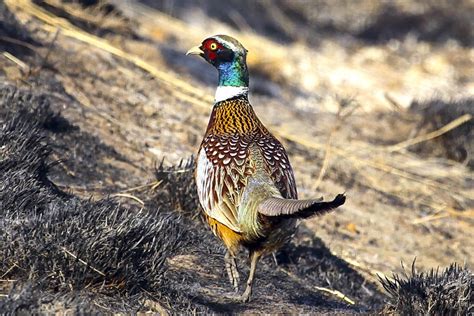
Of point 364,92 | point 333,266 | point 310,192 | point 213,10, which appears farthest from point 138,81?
point 213,10

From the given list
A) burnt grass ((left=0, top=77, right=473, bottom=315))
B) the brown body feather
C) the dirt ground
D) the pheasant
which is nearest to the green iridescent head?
the pheasant

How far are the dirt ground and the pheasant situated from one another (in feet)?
1.39

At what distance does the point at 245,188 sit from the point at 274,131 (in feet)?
16.6

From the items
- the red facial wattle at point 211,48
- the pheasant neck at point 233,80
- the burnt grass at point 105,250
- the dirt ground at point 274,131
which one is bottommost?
the burnt grass at point 105,250

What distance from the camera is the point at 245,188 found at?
619 centimetres

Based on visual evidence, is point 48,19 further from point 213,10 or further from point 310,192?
point 213,10

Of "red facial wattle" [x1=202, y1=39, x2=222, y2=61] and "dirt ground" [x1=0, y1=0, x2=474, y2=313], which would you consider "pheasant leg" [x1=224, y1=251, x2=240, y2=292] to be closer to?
"dirt ground" [x1=0, y1=0, x2=474, y2=313]

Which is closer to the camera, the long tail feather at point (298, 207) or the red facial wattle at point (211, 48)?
the long tail feather at point (298, 207)

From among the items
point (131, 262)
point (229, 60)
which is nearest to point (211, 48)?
point (229, 60)

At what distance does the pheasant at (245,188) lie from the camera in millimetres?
5969

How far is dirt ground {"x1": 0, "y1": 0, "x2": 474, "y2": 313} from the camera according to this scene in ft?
27.7

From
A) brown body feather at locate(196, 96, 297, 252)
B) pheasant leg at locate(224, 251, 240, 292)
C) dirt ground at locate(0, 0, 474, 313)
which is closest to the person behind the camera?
brown body feather at locate(196, 96, 297, 252)

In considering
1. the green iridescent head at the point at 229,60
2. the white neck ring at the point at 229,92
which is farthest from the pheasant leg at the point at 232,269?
the green iridescent head at the point at 229,60

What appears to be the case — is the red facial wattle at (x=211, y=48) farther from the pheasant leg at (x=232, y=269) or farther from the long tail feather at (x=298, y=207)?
the long tail feather at (x=298, y=207)
